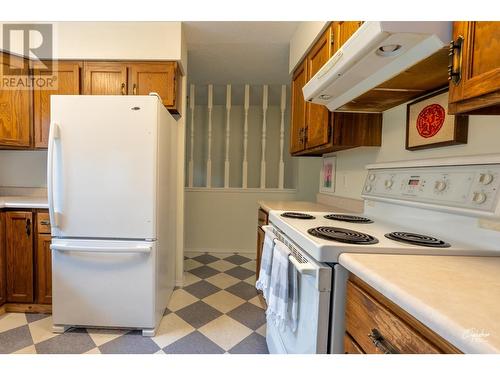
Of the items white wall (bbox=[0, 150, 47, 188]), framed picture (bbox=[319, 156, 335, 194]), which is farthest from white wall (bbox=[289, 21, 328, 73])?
white wall (bbox=[0, 150, 47, 188])

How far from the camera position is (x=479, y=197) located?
871mm

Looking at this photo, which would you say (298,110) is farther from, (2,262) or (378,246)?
(2,262)

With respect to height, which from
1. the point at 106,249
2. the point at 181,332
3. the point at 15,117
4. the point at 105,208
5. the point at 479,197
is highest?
the point at 15,117

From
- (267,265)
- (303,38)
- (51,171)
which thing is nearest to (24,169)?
(51,171)

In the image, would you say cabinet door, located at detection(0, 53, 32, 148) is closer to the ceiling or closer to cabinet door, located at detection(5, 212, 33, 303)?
cabinet door, located at detection(5, 212, 33, 303)

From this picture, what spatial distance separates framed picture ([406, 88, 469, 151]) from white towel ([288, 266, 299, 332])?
0.87 meters

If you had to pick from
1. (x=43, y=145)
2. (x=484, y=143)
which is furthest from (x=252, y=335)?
(x=43, y=145)

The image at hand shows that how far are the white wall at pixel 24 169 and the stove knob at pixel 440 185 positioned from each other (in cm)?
310

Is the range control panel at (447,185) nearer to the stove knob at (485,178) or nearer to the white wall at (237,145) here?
the stove knob at (485,178)

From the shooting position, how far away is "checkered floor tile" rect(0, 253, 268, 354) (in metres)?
1.58

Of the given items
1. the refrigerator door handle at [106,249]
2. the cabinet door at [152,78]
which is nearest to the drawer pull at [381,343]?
the refrigerator door handle at [106,249]

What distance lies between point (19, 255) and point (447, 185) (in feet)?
8.89

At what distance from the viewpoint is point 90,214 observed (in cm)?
166
